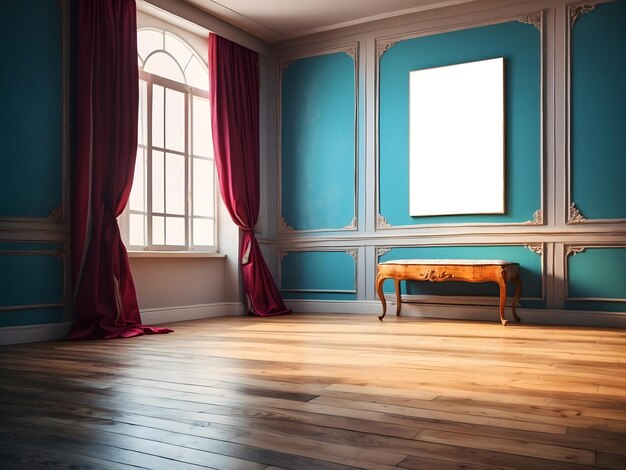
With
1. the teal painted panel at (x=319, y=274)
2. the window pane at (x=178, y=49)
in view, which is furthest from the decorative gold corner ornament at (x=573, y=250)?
the window pane at (x=178, y=49)

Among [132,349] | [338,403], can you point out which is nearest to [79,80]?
[132,349]

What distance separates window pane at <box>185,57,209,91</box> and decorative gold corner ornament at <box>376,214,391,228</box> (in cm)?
212

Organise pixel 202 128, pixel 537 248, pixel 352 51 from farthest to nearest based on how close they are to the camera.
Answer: pixel 352 51, pixel 202 128, pixel 537 248

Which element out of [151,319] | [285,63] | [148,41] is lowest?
[151,319]

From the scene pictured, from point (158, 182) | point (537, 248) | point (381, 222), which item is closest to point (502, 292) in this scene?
point (537, 248)

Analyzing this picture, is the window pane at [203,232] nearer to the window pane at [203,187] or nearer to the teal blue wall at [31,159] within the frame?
the window pane at [203,187]

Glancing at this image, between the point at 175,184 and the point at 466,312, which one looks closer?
the point at 466,312

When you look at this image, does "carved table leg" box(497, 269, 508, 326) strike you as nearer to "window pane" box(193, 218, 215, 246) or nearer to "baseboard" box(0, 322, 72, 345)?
"window pane" box(193, 218, 215, 246)

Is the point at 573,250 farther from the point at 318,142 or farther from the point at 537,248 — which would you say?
the point at 318,142

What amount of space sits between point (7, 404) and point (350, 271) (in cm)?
417

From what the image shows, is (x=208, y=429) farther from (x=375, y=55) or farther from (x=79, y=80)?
(x=375, y=55)

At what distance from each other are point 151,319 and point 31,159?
1.69 meters

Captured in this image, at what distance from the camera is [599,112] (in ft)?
16.6

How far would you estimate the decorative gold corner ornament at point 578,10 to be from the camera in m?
5.11
